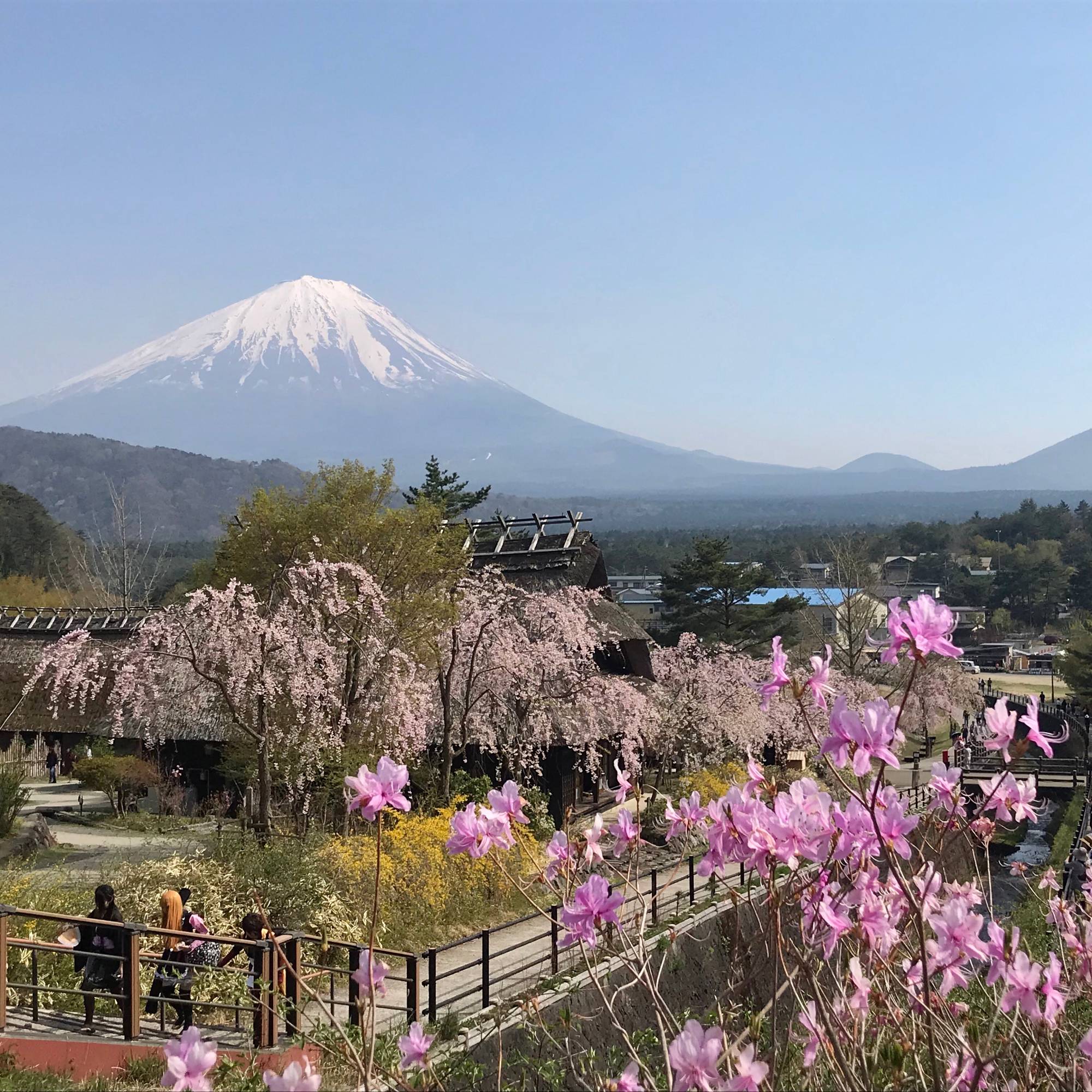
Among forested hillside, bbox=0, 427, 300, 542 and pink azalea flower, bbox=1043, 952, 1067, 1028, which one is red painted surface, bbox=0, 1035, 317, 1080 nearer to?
pink azalea flower, bbox=1043, 952, 1067, 1028

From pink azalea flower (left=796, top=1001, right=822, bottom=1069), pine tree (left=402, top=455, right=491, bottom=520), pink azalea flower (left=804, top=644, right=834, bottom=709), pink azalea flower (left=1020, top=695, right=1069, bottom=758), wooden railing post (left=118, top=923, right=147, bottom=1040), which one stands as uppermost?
pine tree (left=402, top=455, right=491, bottom=520)

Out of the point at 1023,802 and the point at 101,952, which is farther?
the point at 101,952

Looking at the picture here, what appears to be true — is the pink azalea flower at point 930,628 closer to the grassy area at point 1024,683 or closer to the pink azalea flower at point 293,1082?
the pink azalea flower at point 293,1082

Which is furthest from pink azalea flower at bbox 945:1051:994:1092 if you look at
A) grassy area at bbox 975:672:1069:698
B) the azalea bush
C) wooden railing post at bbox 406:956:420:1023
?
grassy area at bbox 975:672:1069:698

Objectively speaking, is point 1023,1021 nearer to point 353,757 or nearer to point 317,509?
point 353,757

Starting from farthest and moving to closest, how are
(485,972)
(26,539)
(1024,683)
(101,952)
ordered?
(1024,683), (26,539), (485,972), (101,952)

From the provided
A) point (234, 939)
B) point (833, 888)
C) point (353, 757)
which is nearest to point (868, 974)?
point (833, 888)

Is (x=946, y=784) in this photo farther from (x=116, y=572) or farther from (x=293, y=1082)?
(x=116, y=572)

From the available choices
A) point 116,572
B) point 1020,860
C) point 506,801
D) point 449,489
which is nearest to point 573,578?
point 1020,860
